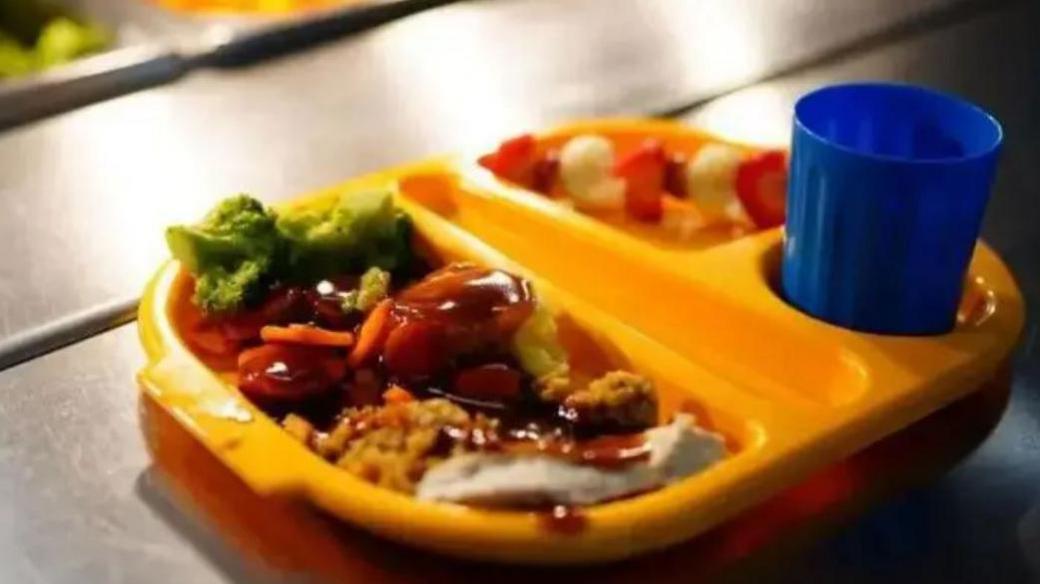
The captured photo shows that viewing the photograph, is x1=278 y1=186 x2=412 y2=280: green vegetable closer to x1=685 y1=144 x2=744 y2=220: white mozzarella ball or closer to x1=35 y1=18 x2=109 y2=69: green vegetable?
x1=685 y1=144 x2=744 y2=220: white mozzarella ball

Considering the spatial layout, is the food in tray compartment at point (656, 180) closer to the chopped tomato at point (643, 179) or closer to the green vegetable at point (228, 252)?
the chopped tomato at point (643, 179)

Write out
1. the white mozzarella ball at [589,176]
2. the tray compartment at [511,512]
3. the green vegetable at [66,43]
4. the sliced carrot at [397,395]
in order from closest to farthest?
1. the tray compartment at [511,512]
2. the sliced carrot at [397,395]
3. the white mozzarella ball at [589,176]
4. the green vegetable at [66,43]

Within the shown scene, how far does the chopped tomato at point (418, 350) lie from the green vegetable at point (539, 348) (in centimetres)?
4

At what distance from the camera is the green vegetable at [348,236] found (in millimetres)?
908

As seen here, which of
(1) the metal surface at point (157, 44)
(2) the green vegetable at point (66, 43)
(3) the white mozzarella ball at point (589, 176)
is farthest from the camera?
(2) the green vegetable at point (66, 43)

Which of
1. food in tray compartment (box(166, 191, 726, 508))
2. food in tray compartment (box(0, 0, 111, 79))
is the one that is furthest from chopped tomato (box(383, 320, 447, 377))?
food in tray compartment (box(0, 0, 111, 79))

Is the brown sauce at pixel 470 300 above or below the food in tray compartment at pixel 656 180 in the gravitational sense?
above

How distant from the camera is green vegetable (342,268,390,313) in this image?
33.8 inches

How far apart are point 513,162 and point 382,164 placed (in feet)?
0.56

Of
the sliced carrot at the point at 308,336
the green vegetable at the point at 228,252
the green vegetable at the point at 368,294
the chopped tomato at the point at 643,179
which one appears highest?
the green vegetable at the point at 228,252

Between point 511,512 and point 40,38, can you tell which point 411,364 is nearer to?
point 511,512

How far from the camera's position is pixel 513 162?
104 centimetres

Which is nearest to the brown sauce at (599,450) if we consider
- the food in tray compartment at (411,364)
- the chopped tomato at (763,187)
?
the food in tray compartment at (411,364)

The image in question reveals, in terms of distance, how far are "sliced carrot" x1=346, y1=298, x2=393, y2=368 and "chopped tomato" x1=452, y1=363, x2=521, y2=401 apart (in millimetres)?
45
